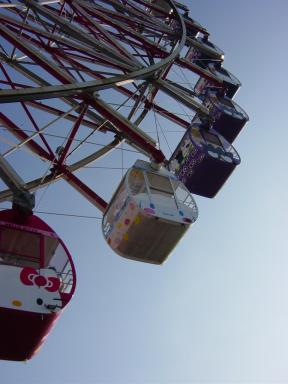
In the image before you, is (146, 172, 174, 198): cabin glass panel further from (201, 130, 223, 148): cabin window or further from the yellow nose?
(201, 130, 223, 148): cabin window

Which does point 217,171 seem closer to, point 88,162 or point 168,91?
point 168,91

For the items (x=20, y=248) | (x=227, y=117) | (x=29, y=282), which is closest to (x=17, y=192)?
(x=20, y=248)

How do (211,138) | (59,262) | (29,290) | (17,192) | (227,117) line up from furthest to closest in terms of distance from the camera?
(227,117), (211,138), (17,192), (59,262), (29,290)

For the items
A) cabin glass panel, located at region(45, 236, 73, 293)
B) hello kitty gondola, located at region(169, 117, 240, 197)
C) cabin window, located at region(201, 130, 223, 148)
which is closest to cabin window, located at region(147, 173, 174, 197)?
cabin glass panel, located at region(45, 236, 73, 293)

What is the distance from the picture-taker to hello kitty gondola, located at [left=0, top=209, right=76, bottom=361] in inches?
262

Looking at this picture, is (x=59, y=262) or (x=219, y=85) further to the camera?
(x=219, y=85)

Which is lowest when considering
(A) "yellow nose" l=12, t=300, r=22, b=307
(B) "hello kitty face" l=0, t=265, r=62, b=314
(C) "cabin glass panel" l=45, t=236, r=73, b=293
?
(A) "yellow nose" l=12, t=300, r=22, b=307

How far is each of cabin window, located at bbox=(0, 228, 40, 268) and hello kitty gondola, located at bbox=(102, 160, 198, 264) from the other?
5.09 ft

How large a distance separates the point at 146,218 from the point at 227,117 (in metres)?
9.02

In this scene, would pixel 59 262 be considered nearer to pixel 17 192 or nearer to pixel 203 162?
pixel 17 192

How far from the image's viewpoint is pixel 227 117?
54.0ft

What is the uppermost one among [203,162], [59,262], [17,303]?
[203,162]

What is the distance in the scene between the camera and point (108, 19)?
1388 centimetres

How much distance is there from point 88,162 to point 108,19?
15.4 ft
